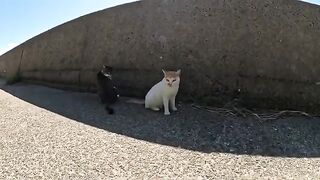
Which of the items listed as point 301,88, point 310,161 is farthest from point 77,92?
point 310,161

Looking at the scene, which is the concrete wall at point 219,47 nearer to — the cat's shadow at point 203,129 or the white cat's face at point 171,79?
the cat's shadow at point 203,129

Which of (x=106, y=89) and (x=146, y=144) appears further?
(x=106, y=89)

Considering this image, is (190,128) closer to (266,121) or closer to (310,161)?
(266,121)

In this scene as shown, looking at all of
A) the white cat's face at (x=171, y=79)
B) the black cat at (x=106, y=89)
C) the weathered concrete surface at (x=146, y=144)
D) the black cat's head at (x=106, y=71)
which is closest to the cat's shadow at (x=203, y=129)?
the weathered concrete surface at (x=146, y=144)

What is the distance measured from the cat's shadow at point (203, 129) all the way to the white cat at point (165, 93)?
14 cm

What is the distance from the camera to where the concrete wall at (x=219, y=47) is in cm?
579

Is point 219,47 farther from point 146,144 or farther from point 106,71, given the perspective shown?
point 146,144

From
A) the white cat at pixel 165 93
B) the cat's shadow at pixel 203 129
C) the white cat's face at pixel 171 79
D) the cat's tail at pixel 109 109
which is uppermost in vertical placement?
the white cat's face at pixel 171 79

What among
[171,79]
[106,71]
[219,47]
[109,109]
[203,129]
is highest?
[219,47]

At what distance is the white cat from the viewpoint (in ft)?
17.7

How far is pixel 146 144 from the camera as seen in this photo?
420cm

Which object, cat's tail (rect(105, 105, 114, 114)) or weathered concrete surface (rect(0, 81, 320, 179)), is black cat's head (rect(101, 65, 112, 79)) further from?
cat's tail (rect(105, 105, 114, 114))

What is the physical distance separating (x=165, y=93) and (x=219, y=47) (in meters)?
1.22

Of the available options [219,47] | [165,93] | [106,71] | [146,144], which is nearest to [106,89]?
[106,71]
